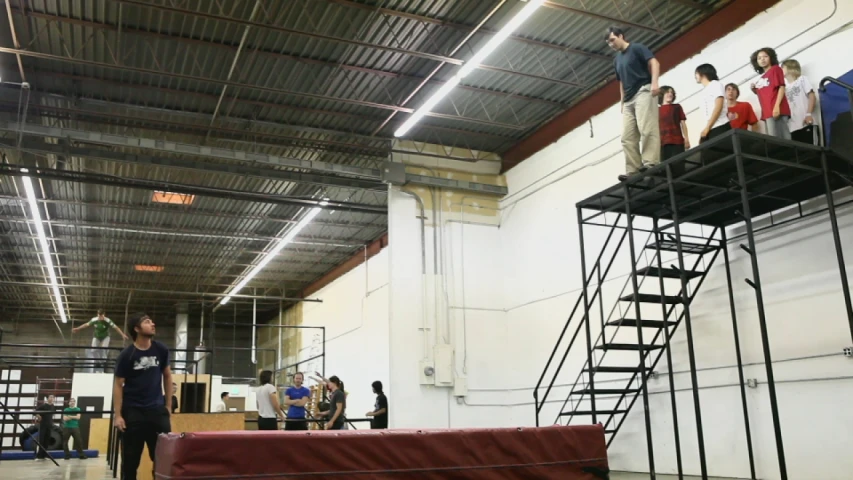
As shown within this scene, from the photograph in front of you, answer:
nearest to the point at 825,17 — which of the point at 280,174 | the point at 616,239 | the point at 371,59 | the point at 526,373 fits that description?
the point at 616,239

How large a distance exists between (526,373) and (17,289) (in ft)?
66.9

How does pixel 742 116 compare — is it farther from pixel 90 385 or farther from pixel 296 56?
pixel 90 385

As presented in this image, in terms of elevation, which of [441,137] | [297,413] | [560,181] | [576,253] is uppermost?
[441,137]

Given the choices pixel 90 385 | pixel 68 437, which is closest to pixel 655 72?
pixel 68 437

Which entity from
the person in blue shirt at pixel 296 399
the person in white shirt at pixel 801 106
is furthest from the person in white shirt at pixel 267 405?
the person in white shirt at pixel 801 106

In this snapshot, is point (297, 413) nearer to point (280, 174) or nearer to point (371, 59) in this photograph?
point (280, 174)

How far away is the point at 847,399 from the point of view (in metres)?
7.11

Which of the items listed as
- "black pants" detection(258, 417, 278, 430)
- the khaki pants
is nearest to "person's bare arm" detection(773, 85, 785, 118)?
the khaki pants

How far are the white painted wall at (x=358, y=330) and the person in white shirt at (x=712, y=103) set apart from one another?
35.4 ft

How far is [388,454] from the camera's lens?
477 cm

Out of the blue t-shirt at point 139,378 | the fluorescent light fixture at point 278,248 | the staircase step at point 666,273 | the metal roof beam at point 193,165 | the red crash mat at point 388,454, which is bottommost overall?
the red crash mat at point 388,454

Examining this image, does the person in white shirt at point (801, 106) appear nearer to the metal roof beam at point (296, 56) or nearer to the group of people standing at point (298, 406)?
the metal roof beam at point (296, 56)

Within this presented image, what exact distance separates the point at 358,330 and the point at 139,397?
14422mm

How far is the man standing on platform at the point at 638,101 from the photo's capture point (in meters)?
7.22
